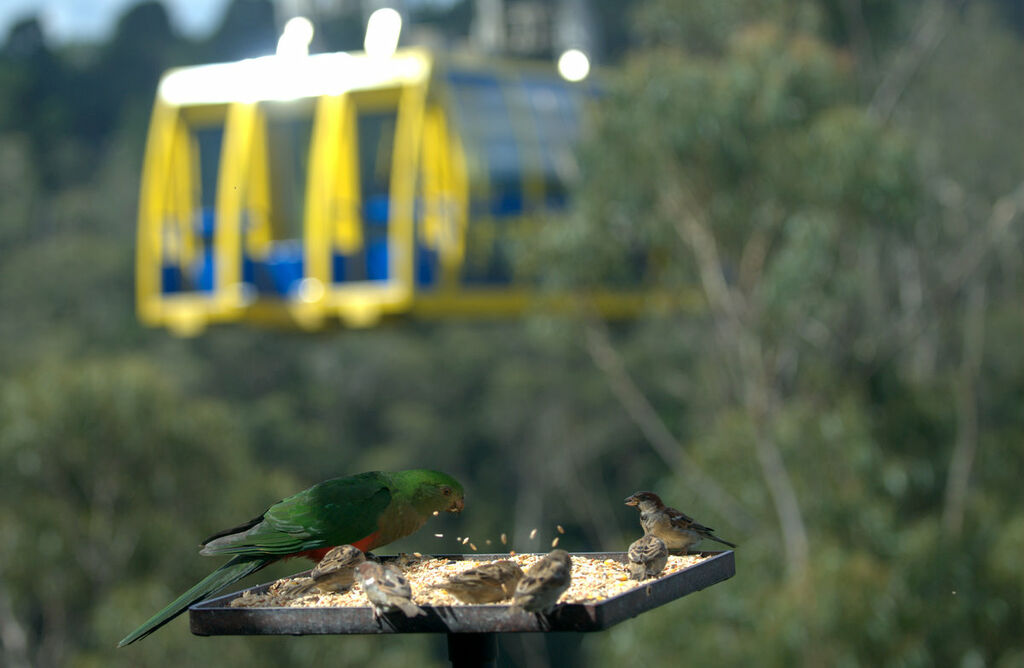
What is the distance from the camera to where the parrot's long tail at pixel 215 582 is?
1840mm

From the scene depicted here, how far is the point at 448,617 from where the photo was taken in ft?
6.02

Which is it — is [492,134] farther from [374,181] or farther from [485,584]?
[485,584]

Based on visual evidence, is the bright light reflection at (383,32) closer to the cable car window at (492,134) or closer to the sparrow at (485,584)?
the cable car window at (492,134)

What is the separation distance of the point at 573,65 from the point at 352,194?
238 centimetres

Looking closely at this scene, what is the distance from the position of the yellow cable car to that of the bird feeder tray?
9250 millimetres

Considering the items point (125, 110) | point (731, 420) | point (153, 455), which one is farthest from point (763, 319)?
point (125, 110)

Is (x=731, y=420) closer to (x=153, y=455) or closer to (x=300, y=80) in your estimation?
(x=300, y=80)

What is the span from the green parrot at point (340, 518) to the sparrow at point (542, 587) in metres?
0.30

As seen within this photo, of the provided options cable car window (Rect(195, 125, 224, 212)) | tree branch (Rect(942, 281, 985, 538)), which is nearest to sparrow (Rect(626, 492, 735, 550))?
tree branch (Rect(942, 281, 985, 538))

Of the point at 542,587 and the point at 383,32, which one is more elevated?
the point at 383,32

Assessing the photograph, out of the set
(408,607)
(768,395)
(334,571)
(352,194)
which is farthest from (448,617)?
(768,395)

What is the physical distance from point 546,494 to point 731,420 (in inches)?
776

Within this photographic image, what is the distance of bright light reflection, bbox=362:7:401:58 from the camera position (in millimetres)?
11875

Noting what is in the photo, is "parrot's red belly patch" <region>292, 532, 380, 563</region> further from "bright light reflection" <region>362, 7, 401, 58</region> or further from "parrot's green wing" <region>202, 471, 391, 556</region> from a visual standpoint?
"bright light reflection" <region>362, 7, 401, 58</region>
